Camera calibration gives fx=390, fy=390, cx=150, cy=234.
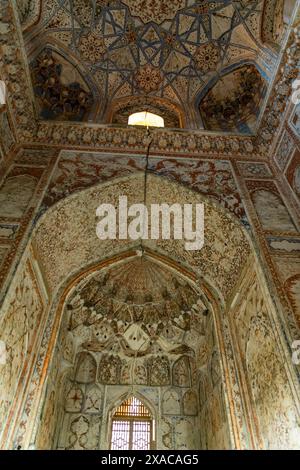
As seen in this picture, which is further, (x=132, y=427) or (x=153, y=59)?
(x=153, y=59)

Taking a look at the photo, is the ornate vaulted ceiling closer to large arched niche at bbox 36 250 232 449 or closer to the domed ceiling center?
the domed ceiling center

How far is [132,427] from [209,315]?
2.57 meters

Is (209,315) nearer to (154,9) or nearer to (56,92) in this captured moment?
(56,92)

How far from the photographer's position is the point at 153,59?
886cm

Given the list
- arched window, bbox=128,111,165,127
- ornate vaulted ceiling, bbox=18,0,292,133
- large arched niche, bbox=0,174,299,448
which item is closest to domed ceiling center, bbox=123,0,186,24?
ornate vaulted ceiling, bbox=18,0,292,133

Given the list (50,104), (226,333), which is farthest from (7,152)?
(226,333)

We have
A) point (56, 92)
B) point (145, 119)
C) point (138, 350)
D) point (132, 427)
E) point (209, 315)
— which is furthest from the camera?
point (145, 119)

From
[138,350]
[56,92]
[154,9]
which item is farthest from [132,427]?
[154,9]

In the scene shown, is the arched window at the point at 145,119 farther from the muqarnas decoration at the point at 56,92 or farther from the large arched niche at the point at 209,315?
the large arched niche at the point at 209,315

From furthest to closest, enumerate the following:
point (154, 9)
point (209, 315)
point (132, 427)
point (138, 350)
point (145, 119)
A: point (145, 119) → point (154, 9) → point (138, 350) → point (132, 427) → point (209, 315)

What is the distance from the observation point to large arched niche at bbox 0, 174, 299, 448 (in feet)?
16.1

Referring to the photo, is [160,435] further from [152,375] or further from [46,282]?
[46,282]

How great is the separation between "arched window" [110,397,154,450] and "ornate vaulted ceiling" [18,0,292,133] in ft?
18.7

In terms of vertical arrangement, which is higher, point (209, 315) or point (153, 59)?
point (153, 59)
